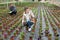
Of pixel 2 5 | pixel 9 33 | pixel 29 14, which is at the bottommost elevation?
pixel 2 5

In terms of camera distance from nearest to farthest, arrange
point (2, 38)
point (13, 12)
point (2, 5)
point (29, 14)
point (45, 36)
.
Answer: point (2, 38)
point (45, 36)
point (29, 14)
point (13, 12)
point (2, 5)

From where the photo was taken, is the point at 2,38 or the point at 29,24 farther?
the point at 29,24

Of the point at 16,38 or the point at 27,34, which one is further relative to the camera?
the point at 27,34

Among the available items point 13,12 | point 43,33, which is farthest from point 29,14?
point 13,12

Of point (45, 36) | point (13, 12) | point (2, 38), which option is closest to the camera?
point (2, 38)

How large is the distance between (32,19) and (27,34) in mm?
875

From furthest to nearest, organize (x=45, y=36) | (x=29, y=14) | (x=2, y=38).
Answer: (x=29, y=14) < (x=45, y=36) < (x=2, y=38)

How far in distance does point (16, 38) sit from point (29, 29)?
1930 mm

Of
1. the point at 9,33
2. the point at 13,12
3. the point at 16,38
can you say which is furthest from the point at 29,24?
the point at 13,12

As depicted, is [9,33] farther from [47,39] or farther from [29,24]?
[47,39]

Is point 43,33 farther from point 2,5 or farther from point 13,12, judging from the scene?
point 2,5

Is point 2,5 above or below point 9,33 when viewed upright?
below

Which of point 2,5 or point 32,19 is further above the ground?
point 32,19

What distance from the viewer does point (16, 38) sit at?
10.4 metres
